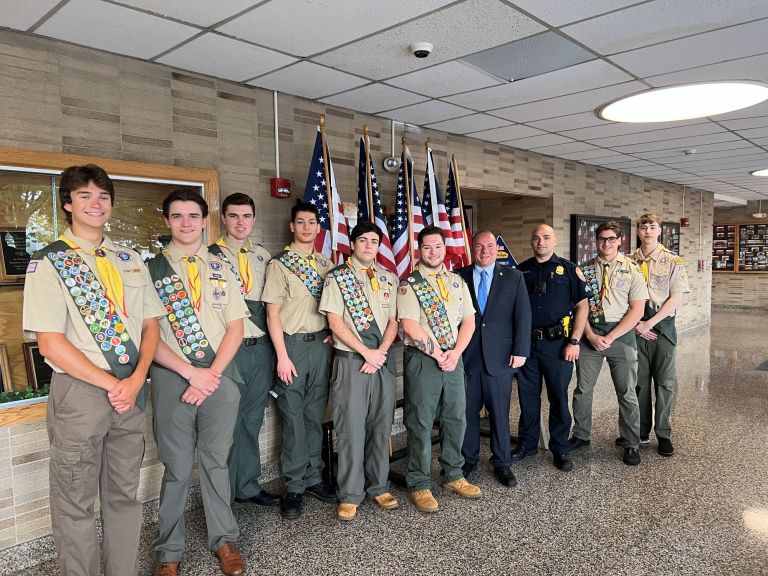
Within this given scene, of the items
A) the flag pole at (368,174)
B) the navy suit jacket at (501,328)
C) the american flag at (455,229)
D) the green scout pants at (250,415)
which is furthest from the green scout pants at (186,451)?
the american flag at (455,229)

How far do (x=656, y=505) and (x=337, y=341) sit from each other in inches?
85.2

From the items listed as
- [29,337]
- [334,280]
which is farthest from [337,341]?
[29,337]

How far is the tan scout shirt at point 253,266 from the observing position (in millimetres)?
3131

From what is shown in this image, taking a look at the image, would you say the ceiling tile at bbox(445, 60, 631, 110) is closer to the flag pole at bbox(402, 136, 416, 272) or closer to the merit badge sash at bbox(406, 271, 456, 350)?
the flag pole at bbox(402, 136, 416, 272)

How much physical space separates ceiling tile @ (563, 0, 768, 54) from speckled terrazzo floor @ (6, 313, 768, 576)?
2681 millimetres

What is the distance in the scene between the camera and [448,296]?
3.27 metres

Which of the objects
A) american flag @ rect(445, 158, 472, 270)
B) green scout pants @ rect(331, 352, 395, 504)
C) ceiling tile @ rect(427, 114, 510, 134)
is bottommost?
green scout pants @ rect(331, 352, 395, 504)

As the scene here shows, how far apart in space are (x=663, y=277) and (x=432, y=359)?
2.16m

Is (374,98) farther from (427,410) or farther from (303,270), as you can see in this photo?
(427,410)

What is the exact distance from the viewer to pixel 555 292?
12.3 feet

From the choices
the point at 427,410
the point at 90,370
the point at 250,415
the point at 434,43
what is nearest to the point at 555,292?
the point at 427,410

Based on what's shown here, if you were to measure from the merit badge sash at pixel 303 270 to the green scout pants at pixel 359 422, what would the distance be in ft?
1.43

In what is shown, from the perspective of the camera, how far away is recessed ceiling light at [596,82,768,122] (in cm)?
396

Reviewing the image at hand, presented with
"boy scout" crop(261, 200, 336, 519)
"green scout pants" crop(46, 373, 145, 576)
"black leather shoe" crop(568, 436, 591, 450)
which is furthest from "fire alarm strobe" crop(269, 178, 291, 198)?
"black leather shoe" crop(568, 436, 591, 450)
